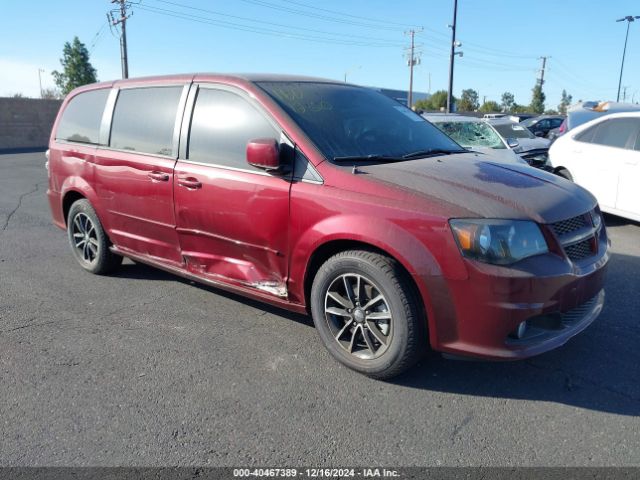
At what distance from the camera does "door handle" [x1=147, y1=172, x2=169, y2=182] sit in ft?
13.4

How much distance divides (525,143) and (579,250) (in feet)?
28.7

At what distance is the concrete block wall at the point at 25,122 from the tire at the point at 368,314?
27254mm

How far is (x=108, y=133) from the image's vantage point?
4.79 meters

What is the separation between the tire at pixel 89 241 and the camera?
501 centimetres

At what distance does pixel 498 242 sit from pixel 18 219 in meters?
7.65

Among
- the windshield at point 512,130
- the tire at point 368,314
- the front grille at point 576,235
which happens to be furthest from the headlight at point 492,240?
the windshield at point 512,130

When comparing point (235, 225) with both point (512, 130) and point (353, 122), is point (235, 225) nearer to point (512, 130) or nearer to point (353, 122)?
point (353, 122)

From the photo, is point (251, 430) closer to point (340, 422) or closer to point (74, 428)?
point (340, 422)

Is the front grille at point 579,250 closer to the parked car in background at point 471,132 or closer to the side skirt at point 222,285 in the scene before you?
the side skirt at point 222,285

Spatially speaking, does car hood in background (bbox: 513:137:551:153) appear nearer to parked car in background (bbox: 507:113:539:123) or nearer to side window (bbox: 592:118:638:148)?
parked car in background (bbox: 507:113:539:123)

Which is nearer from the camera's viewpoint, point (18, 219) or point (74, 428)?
point (74, 428)

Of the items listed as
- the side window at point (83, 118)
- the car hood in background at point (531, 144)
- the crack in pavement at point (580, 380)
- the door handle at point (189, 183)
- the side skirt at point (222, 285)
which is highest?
the side window at point (83, 118)

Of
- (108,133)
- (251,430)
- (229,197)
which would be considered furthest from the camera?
(108,133)

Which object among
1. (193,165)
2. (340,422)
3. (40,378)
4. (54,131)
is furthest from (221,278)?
(54,131)
